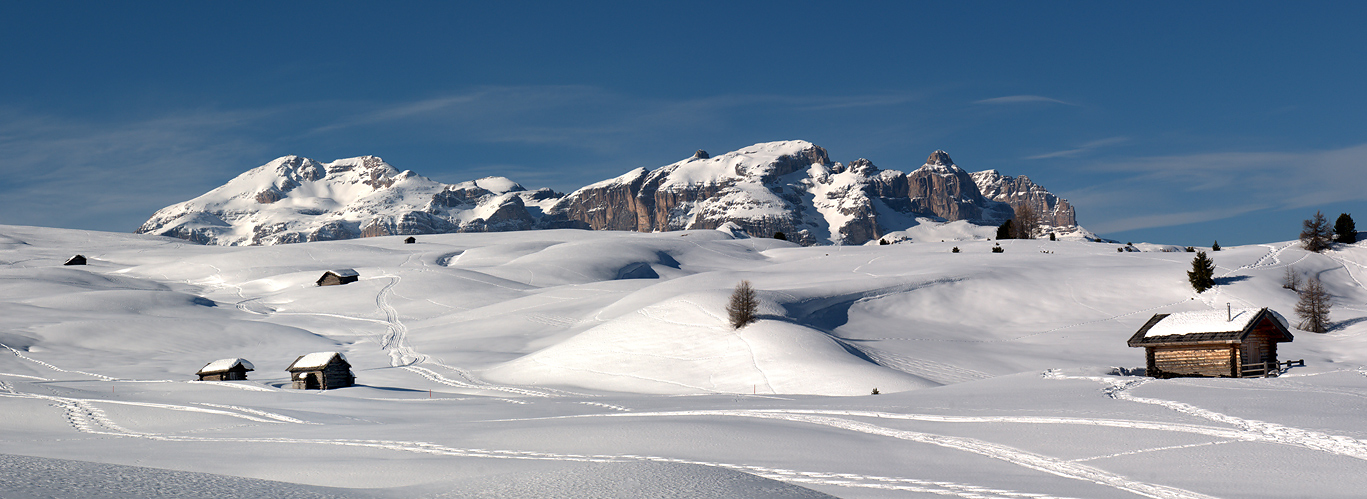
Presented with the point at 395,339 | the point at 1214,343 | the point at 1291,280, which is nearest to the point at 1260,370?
the point at 1214,343

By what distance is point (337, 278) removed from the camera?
83.1m

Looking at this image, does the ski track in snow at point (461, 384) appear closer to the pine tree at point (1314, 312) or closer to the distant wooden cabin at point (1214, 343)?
the distant wooden cabin at point (1214, 343)

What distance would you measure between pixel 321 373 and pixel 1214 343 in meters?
37.2

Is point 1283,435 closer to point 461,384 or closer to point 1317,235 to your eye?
point 461,384

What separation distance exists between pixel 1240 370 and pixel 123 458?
34000 mm

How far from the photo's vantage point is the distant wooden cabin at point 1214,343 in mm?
31750

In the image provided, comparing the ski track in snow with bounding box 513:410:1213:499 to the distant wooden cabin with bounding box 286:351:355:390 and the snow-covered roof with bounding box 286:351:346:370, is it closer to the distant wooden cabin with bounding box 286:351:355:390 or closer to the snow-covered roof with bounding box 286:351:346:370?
the distant wooden cabin with bounding box 286:351:355:390

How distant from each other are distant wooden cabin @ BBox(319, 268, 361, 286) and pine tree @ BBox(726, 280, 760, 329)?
163 ft

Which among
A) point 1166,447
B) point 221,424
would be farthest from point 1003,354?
point 221,424

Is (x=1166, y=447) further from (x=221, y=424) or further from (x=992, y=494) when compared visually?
(x=221, y=424)

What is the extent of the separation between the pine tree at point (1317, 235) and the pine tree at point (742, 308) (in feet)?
176

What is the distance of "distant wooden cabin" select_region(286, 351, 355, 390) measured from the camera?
1586 inches

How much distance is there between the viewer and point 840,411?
20.1 metres

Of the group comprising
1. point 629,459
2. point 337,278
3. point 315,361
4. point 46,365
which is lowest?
point 46,365
